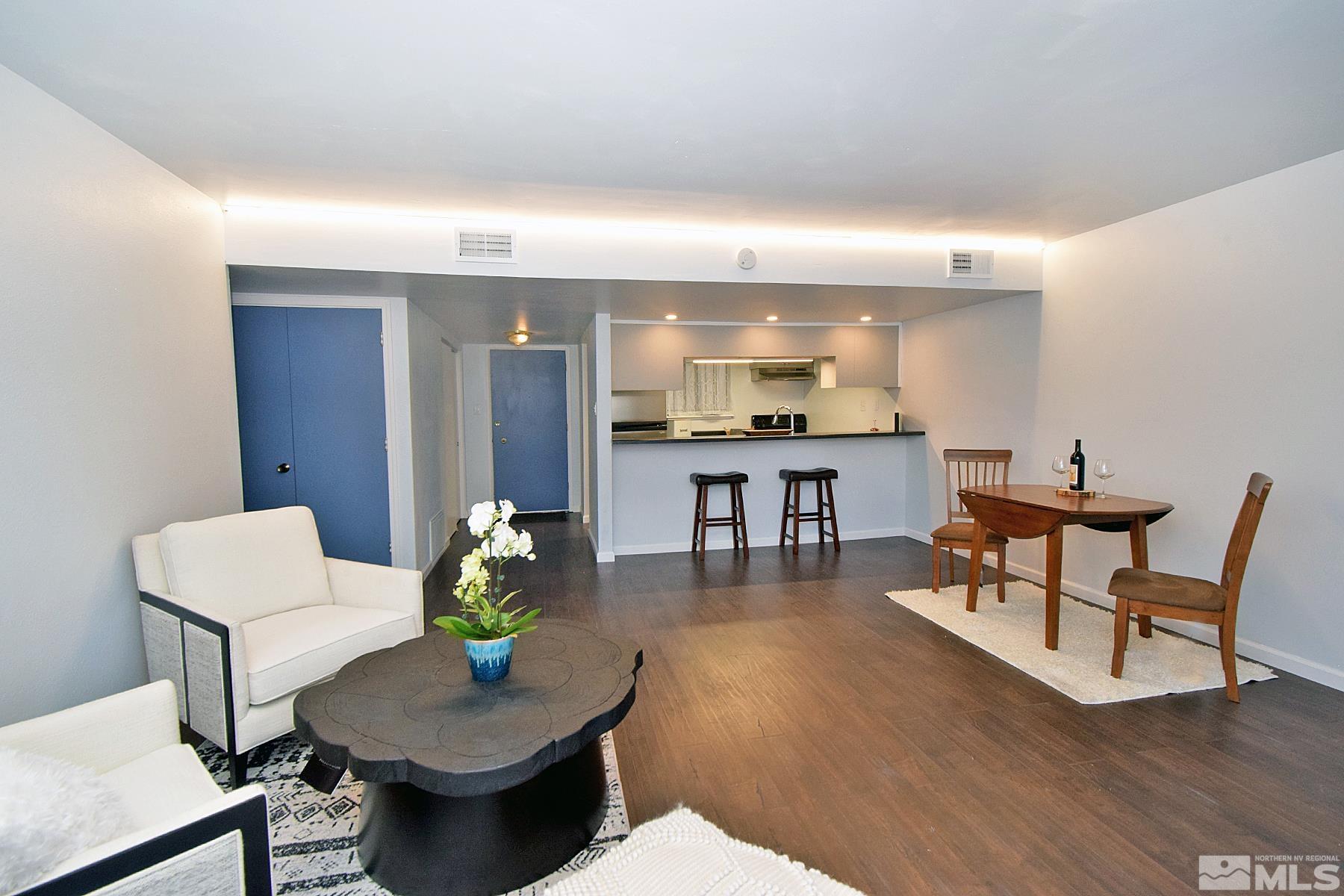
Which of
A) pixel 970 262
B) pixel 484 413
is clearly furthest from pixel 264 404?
pixel 970 262

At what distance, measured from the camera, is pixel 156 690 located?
5.61ft

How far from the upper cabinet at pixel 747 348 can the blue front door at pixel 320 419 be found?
2.10 metres

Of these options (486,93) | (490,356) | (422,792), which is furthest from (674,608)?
(490,356)

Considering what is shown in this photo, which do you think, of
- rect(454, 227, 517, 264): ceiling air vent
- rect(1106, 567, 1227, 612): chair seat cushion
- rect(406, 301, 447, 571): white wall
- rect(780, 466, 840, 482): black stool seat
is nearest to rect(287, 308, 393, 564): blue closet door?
rect(406, 301, 447, 571): white wall

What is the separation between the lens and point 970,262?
418 centimetres

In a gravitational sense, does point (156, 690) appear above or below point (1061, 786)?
above

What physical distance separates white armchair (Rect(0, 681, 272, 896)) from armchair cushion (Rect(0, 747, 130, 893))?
36 millimetres

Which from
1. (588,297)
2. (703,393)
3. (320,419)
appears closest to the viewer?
(320,419)

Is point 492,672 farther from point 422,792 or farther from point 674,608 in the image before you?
point 674,608

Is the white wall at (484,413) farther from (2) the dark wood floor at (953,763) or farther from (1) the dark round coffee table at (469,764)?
(1) the dark round coffee table at (469,764)

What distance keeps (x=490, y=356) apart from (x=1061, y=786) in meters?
6.50

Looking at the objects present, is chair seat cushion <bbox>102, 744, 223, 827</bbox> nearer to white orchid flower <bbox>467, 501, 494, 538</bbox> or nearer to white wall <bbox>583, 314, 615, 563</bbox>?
white orchid flower <bbox>467, 501, 494, 538</bbox>

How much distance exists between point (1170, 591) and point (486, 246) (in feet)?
12.4

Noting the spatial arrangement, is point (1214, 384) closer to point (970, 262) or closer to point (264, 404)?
point (970, 262)
